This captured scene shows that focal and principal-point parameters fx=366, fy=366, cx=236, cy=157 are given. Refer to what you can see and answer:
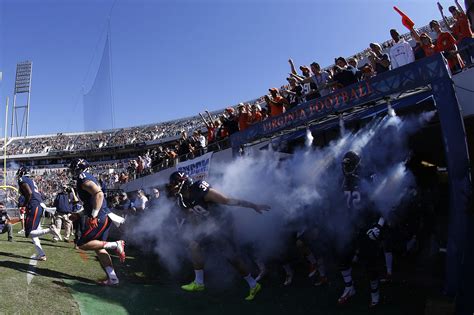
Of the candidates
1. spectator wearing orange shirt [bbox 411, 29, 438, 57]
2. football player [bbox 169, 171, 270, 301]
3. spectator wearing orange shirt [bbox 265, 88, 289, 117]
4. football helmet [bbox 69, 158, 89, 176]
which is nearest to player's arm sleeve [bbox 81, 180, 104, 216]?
football helmet [bbox 69, 158, 89, 176]

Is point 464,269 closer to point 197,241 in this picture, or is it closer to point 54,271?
point 197,241

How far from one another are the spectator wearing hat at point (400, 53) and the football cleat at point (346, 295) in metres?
4.88

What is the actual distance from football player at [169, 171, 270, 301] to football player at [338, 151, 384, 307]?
1.51m

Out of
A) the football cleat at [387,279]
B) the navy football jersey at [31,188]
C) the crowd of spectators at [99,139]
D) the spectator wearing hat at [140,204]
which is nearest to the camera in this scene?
the football cleat at [387,279]

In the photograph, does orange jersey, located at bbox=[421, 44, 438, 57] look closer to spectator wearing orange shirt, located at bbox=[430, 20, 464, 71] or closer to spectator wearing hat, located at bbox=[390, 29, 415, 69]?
spectator wearing orange shirt, located at bbox=[430, 20, 464, 71]

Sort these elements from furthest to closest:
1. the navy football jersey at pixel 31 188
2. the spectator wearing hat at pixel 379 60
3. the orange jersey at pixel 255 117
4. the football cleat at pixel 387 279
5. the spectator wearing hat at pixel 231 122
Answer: the spectator wearing hat at pixel 231 122 < the orange jersey at pixel 255 117 < the navy football jersey at pixel 31 188 < the spectator wearing hat at pixel 379 60 < the football cleat at pixel 387 279

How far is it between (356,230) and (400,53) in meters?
4.11

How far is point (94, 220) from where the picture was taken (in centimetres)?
666

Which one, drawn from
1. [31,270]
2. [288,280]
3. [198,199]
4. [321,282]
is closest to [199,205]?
[198,199]

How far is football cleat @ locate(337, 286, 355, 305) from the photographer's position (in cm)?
587

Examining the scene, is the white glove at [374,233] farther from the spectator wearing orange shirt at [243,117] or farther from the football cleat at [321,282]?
the spectator wearing orange shirt at [243,117]

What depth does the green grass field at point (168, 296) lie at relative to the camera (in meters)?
→ 5.40

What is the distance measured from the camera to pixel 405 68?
592 centimetres

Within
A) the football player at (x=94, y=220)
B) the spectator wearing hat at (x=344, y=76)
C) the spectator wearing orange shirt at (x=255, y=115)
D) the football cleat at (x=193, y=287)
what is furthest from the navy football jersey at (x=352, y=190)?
the spectator wearing orange shirt at (x=255, y=115)
